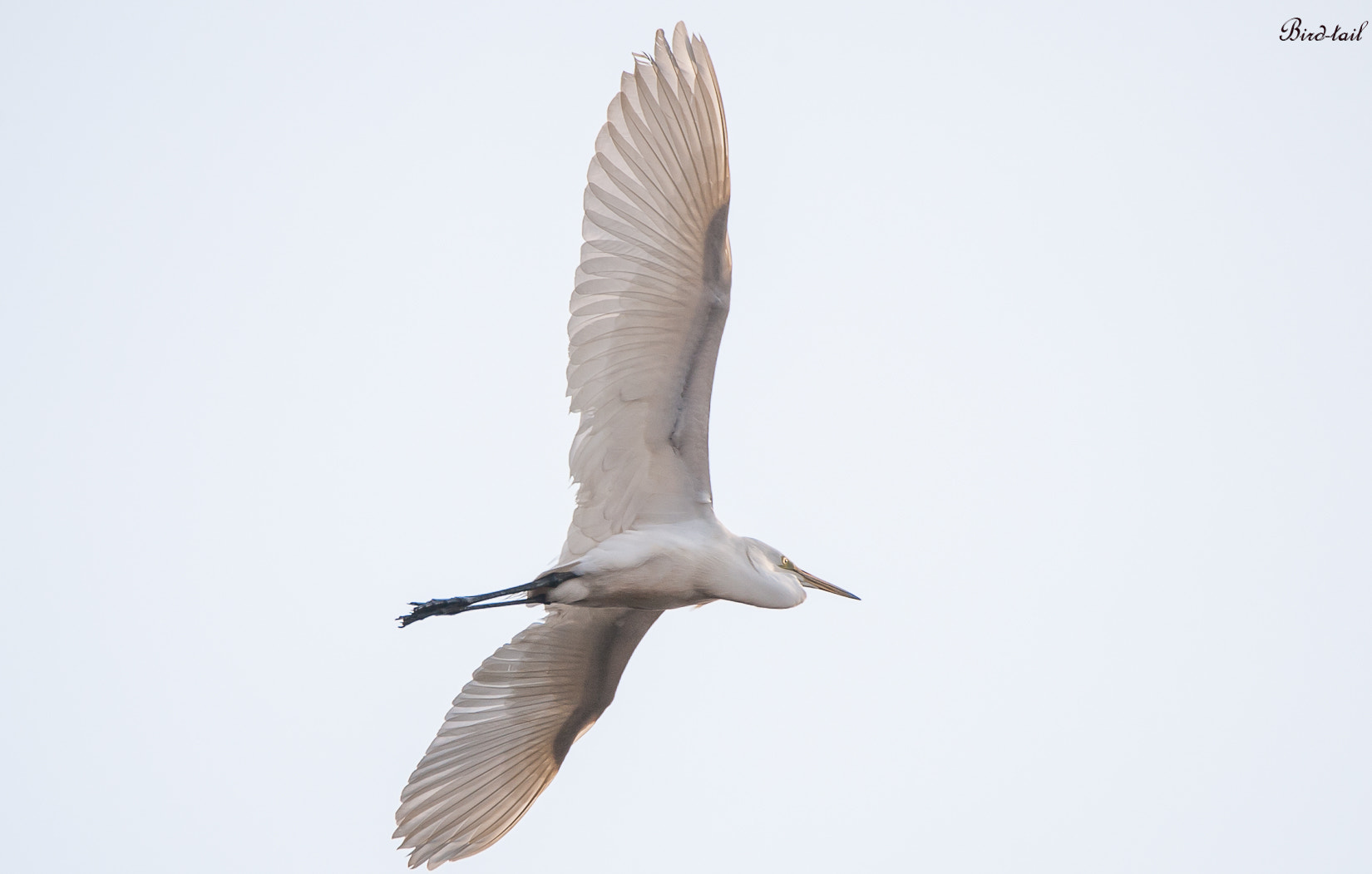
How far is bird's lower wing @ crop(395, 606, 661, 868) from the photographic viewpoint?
27.1 feet

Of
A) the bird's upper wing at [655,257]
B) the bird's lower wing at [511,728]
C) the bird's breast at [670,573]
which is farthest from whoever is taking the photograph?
the bird's lower wing at [511,728]

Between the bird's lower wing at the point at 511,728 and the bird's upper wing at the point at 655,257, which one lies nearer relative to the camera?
the bird's upper wing at the point at 655,257

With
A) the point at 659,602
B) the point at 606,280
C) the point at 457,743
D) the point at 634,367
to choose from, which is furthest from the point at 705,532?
the point at 457,743

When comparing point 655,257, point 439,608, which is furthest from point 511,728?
point 655,257

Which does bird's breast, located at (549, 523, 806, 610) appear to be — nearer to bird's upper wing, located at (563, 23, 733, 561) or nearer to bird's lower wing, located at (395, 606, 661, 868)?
bird's upper wing, located at (563, 23, 733, 561)

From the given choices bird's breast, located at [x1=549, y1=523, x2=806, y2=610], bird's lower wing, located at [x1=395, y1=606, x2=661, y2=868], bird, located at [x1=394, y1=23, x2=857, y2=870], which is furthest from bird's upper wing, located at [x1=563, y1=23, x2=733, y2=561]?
bird's lower wing, located at [x1=395, y1=606, x2=661, y2=868]

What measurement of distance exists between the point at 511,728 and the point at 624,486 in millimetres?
1959

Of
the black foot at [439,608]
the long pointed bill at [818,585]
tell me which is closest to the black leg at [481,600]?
the black foot at [439,608]

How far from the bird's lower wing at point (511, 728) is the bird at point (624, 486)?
10 mm

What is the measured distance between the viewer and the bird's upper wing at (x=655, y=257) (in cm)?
670

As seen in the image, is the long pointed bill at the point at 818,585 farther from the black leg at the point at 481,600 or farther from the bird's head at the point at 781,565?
the black leg at the point at 481,600

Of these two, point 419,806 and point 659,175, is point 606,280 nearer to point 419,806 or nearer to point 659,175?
point 659,175

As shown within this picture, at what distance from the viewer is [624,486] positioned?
7648 millimetres

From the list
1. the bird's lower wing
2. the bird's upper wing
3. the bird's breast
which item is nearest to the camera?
the bird's upper wing
